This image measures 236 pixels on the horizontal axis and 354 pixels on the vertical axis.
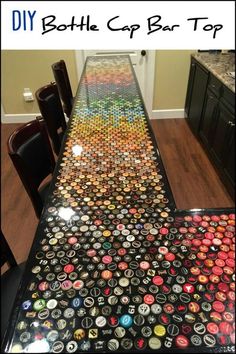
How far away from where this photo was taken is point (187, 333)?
0.57m

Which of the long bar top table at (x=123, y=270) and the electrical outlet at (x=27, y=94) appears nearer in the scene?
the long bar top table at (x=123, y=270)

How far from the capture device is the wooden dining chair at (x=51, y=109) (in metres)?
1.57

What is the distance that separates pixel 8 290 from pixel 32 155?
586 millimetres

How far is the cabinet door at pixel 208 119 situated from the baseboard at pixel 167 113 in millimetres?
794

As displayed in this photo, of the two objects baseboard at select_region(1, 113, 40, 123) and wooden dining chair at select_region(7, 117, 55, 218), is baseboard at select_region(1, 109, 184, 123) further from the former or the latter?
wooden dining chair at select_region(7, 117, 55, 218)

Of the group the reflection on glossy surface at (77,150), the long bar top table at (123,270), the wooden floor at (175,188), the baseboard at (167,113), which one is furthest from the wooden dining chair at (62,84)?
the baseboard at (167,113)

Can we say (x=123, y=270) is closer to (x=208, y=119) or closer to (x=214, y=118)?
(x=214, y=118)

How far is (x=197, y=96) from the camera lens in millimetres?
2893

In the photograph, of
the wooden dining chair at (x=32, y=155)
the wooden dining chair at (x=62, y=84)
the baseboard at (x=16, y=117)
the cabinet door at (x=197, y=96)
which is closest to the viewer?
the wooden dining chair at (x=32, y=155)

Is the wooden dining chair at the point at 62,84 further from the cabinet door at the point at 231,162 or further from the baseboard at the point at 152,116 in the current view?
the baseboard at the point at 152,116

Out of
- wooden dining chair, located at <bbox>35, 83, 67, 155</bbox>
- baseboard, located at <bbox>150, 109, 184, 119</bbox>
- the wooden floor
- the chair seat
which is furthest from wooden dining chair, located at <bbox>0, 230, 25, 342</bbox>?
baseboard, located at <bbox>150, 109, 184, 119</bbox>

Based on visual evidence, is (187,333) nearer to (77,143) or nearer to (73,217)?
(73,217)

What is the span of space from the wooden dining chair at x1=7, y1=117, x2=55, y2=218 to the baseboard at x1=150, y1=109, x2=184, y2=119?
2.39 m

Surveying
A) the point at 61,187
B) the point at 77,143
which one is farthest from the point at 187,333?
the point at 77,143
